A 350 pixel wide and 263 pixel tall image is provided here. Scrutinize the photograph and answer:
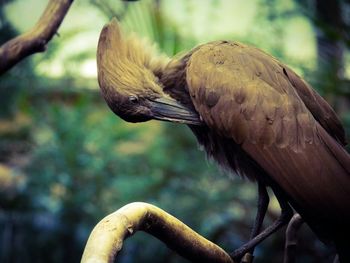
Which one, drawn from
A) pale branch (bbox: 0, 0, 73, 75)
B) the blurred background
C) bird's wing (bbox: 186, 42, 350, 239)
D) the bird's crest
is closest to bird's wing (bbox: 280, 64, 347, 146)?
bird's wing (bbox: 186, 42, 350, 239)

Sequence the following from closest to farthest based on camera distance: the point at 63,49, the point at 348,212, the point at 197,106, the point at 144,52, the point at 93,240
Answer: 1. the point at 93,240
2. the point at 348,212
3. the point at 197,106
4. the point at 144,52
5. the point at 63,49

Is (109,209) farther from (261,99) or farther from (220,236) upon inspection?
(261,99)

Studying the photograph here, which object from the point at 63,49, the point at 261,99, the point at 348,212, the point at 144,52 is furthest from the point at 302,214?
the point at 63,49

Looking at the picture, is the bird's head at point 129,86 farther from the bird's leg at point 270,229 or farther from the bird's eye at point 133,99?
the bird's leg at point 270,229

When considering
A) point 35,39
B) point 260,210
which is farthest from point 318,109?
point 35,39

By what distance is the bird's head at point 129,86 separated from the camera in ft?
7.67

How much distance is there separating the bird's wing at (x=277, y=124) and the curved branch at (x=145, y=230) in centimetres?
33

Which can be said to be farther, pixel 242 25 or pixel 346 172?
pixel 242 25

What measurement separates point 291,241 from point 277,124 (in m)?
0.44

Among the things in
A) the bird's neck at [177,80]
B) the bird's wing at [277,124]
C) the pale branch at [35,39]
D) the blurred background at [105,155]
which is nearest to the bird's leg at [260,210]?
the bird's wing at [277,124]

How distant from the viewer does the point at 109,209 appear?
458 cm

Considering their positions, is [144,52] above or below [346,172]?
above

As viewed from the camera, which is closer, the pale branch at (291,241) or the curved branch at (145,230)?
the curved branch at (145,230)

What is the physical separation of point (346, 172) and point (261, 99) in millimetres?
355
